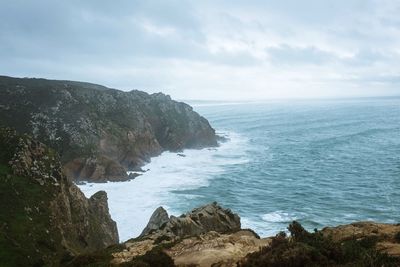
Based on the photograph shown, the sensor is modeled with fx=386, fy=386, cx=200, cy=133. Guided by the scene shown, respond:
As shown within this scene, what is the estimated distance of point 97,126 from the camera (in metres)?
101

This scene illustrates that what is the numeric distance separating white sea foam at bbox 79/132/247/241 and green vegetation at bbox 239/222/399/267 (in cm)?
3908

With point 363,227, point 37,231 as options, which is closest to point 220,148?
point 37,231

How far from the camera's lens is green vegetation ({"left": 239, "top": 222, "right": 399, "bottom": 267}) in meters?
14.5

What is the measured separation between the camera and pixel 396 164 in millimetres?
86250

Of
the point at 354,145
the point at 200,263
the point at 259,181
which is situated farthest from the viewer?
the point at 354,145

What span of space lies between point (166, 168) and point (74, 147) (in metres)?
22.0

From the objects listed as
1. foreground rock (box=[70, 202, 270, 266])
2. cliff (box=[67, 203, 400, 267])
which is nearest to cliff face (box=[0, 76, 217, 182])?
foreground rock (box=[70, 202, 270, 266])

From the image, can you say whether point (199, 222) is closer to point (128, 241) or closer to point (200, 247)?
point (128, 241)

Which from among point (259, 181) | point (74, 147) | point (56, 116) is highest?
point (56, 116)

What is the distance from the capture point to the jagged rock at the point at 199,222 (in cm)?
3062

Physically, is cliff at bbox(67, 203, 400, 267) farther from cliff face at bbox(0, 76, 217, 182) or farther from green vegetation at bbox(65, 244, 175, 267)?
cliff face at bbox(0, 76, 217, 182)

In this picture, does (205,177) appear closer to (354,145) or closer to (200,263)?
(354,145)

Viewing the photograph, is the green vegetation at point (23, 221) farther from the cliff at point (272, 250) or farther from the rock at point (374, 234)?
the rock at point (374, 234)

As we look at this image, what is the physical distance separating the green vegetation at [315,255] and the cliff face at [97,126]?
6743 centimetres
